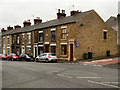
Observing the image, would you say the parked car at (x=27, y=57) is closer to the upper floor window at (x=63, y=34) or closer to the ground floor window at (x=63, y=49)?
the ground floor window at (x=63, y=49)

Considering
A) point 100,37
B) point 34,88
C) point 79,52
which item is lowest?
point 34,88

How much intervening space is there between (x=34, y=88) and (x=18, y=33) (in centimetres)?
Result: 3349

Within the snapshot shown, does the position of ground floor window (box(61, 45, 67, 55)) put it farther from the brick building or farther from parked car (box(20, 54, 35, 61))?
parked car (box(20, 54, 35, 61))

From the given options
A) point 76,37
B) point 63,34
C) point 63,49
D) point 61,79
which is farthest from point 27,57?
point 61,79

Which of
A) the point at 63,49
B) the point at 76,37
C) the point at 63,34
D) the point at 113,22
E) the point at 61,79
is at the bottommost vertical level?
the point at 61,79

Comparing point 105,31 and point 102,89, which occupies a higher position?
point 105,31

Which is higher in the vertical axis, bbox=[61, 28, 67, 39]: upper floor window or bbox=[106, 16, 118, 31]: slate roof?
bbox=[106, 16, 118, 31]: slate roof

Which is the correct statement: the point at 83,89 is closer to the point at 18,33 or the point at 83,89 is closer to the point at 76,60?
the point at 76,60

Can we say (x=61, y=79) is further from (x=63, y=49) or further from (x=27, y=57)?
(x=27, y=57)

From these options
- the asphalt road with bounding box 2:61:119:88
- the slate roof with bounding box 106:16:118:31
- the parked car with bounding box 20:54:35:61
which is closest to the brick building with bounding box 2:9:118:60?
the parked car with bounding box 20:54:35:61

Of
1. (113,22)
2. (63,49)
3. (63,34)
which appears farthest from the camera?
(113,22)

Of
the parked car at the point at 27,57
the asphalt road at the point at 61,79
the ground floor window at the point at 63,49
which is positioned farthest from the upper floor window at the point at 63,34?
the asphalt road at the point at 61,79

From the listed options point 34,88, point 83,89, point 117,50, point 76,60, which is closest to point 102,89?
point 83,89

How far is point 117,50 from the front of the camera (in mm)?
31141
